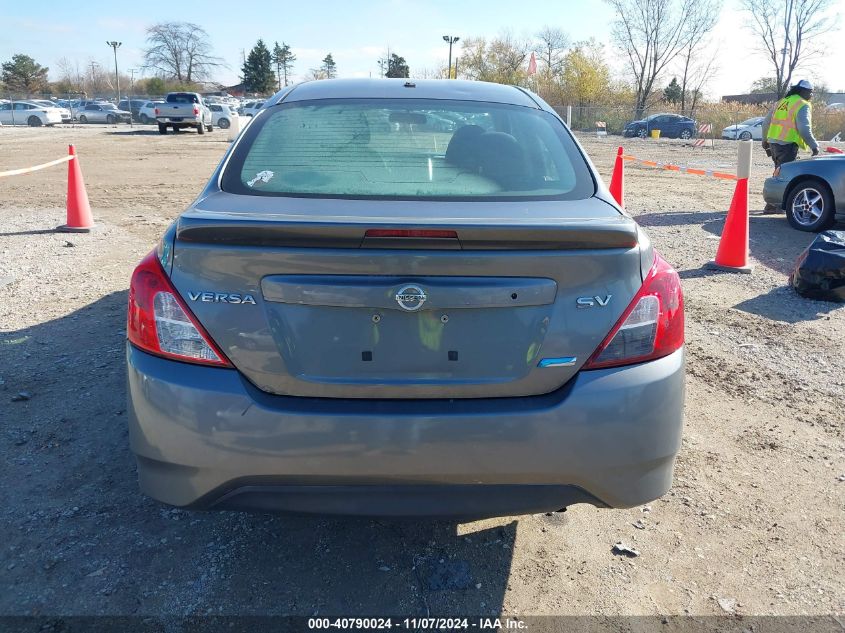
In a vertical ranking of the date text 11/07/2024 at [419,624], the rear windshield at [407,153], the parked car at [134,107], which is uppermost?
the parked car at [134,107]

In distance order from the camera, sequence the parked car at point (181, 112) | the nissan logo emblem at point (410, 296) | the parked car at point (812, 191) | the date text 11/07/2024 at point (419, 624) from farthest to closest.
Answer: the parked car at point (181, 112) < the parked car at point (812, 191) < the date text 11/07/2024 at point (419, 624) < the nissan logo emblem at point (410, 296)

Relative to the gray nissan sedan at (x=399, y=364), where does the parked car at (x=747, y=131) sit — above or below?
above

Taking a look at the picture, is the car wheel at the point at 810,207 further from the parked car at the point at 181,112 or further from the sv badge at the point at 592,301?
the parked car at the point at 181,112

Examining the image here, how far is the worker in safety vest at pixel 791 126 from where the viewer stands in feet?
33.4

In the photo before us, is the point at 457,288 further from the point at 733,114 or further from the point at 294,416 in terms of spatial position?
the point at 733,114

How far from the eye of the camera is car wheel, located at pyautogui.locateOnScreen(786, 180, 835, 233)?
885 centimetres

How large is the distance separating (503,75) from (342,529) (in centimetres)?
7944

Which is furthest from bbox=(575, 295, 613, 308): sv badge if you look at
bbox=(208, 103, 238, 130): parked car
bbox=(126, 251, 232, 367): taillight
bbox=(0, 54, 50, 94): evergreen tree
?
bbox=(0, 54, 50, 94): evergreen tree

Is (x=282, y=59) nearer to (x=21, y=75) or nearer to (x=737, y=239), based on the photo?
(x=21, y=75)

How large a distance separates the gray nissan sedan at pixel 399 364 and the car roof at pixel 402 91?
4.20 feet

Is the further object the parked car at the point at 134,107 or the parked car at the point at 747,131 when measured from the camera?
the parked car at the point at 134,107

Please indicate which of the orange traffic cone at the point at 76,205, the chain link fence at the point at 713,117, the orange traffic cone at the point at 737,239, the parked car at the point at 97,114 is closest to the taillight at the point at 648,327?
the orange traffic cone at the point at 737,239

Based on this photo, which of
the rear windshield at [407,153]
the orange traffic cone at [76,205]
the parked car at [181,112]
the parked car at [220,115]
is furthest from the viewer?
the parked car at [220,115]


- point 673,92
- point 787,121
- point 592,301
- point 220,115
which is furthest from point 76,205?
point 673,92
